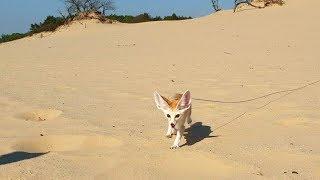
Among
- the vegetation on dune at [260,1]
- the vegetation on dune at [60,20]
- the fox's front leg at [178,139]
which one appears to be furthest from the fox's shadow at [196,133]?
the vegetation on dune at [60,20]

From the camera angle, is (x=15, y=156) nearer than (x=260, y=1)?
Yes

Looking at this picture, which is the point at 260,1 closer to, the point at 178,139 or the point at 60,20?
the point at 60,20

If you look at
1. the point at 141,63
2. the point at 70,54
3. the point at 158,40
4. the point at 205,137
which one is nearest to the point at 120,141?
the point at 205,137

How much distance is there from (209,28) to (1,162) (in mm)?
10940

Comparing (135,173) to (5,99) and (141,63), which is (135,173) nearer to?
(5,99)

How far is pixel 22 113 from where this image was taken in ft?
20.1

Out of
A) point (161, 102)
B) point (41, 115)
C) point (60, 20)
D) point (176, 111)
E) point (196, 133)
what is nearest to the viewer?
point (176, 111)

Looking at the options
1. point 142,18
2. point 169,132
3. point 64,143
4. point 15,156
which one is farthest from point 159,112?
point 142,18

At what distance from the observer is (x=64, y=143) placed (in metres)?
5.00

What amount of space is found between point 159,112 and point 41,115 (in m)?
1.42

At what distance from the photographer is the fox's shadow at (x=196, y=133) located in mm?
5037

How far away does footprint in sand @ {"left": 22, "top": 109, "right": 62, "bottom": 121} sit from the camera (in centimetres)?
604

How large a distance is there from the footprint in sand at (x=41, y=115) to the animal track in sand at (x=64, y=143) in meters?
0.97

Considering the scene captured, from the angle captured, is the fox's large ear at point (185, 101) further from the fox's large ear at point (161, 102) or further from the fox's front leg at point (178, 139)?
the fox's front leg at point (178, 139)
